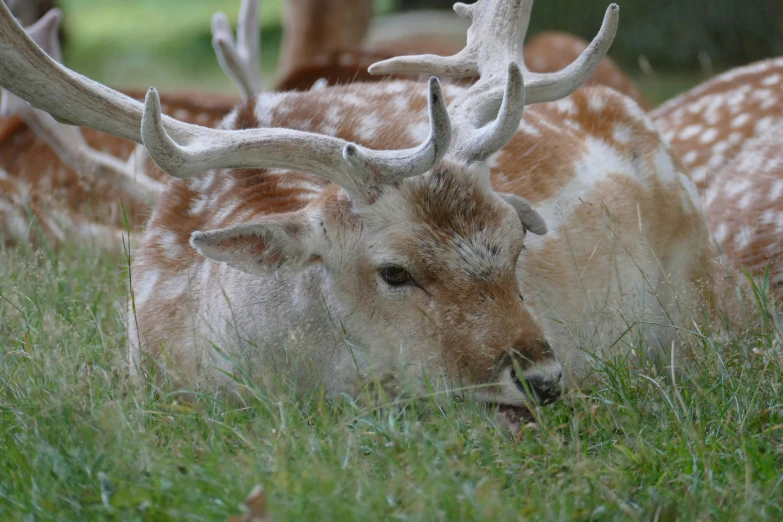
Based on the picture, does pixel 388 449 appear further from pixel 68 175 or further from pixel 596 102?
pixel 68 175

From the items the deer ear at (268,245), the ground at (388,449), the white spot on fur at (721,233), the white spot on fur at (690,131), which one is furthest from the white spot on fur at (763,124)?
the deer ear at (268,245)

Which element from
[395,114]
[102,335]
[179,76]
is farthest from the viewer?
[179,76]

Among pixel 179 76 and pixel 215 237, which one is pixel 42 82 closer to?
pixel 215 237

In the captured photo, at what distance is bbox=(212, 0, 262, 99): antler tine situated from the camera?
20.2 ft

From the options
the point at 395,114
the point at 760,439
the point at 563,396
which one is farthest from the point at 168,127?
the point at 760,439

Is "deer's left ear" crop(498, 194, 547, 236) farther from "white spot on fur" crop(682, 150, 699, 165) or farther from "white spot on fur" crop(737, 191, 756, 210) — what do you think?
"white spot on fur" crop(682, 150, 699, 165)

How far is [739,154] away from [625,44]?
27.3ft

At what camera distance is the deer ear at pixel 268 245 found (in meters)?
3.11

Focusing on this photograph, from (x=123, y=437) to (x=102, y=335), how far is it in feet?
3.22

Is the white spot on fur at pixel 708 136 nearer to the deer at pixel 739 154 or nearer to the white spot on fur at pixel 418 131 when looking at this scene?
the deer at pixel 739 154

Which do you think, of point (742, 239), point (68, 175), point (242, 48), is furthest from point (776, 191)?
point (68, 175)

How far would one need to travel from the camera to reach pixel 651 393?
10.8 ft

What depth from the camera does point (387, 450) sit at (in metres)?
2.72

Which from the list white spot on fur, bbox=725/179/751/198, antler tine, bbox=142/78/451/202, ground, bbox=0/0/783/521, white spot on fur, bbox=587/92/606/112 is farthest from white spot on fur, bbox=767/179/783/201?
antler tine, bbox=142/78/451/202
